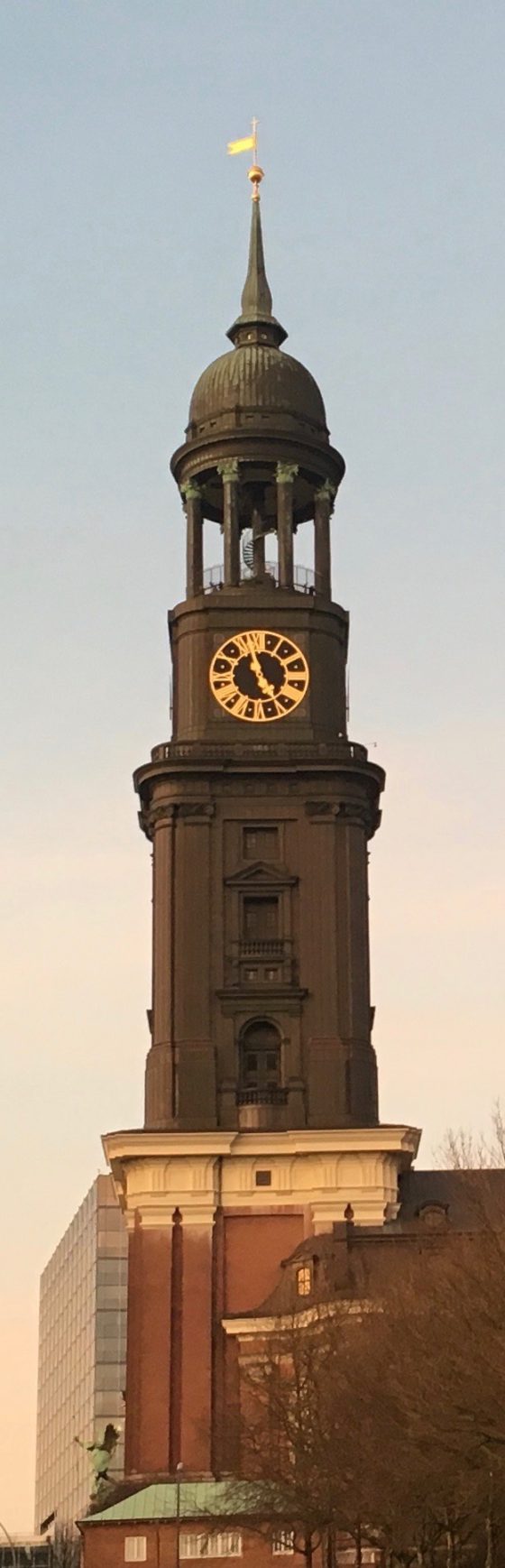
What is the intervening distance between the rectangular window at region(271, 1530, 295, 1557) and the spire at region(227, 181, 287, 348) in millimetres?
45035

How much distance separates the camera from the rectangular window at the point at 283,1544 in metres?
77.8

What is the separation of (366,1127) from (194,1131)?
5530 millimetres

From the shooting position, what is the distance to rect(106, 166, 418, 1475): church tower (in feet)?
293

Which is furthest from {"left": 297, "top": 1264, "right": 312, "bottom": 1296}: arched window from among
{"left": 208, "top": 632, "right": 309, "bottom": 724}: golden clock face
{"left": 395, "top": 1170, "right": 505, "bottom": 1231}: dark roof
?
{"left": 208, "top": 632, "right": 309, "bottom": 724}: golden clock face

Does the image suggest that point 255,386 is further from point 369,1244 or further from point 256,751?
point 369,1244

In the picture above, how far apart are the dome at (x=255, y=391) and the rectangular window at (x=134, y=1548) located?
39.6 metres

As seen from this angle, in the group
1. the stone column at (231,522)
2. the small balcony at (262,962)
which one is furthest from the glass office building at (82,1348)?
the stone column at (231,522)

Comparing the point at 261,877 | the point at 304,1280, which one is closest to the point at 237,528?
the point at 261,877

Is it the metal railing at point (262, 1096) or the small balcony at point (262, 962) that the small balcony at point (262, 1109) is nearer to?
the metal railing at point (262, 1096)

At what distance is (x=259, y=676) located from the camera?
97.5m

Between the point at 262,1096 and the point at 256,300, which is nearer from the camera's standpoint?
the point at 262,1096

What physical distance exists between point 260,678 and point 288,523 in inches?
230

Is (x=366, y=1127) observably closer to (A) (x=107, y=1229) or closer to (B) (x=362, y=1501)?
(B) (x=362, y=1501)

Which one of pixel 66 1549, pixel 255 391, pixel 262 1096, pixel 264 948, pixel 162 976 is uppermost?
pixel 255 391
